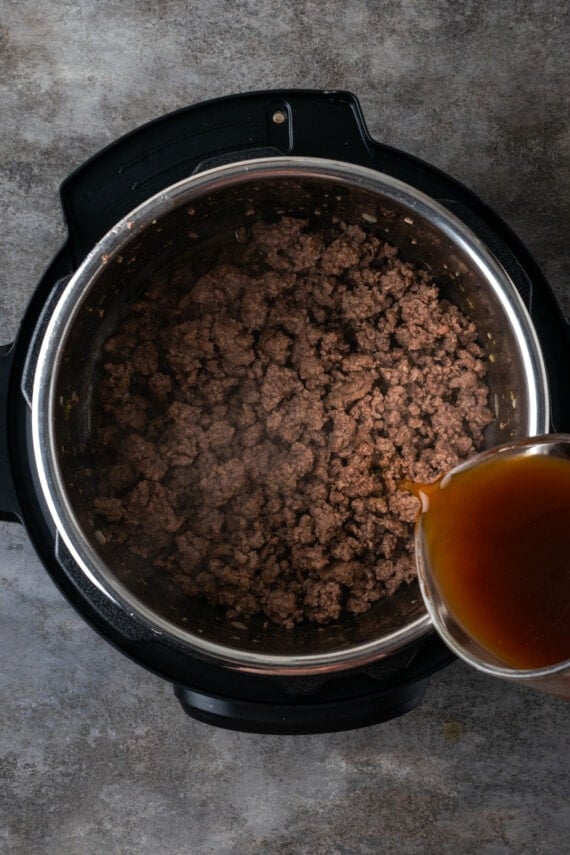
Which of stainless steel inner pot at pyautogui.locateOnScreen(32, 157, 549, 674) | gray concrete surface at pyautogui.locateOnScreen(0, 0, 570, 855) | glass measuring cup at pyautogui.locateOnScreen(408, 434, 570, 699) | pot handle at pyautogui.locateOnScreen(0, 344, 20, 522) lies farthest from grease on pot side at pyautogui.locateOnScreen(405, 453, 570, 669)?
pot handle at pyautogui.locateOnScreen(0, 344, 20, 522)

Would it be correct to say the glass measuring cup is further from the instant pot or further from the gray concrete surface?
the gray concrete surface

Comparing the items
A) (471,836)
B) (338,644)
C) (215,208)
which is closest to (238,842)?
(471,836)

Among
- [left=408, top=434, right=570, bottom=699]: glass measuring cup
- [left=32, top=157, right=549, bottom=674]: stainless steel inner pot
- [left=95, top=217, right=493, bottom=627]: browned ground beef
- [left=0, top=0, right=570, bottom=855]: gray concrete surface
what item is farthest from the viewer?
[left=0, top=0, right=570, bottom=855]: gray concrete surface

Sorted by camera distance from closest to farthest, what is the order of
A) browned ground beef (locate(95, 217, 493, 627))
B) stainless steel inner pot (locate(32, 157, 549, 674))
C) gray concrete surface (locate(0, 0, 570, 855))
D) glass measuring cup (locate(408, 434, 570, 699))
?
glass measuring cup (locate(408, 434, 570, 699)) → stainless steel inner pot (locate(32, 157, 549, 674)) → browned ground beef (locate(95, 217, 493, 627)) → gray concrete surface (locate(0, 0, 570, 855))

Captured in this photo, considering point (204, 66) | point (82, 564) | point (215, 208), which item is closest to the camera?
point (82, 564)

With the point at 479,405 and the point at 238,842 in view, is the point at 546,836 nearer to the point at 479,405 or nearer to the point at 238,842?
the point at 238,842

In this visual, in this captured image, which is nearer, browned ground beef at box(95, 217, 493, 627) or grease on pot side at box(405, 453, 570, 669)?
grease on pot side at box(405, 453, 570, 669)
